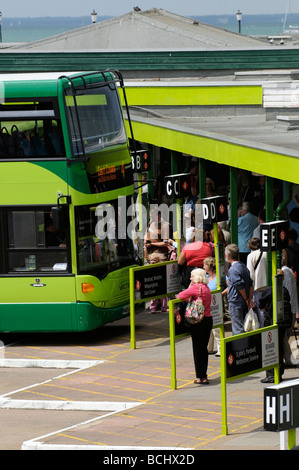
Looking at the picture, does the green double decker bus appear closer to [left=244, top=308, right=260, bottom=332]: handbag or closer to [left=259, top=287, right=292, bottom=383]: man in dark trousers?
[left=244, top=308, right=260, bottom=332]: handbag

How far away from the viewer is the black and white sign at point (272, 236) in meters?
13.3

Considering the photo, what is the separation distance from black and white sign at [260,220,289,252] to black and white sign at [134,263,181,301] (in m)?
4.42

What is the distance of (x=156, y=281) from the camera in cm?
1778

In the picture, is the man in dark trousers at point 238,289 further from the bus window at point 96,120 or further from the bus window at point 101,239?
the bus window at point 96,120

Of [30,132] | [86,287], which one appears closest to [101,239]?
[86,287]

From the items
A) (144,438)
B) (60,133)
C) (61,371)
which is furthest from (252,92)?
(144,438)

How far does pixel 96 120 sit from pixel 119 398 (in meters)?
5.14

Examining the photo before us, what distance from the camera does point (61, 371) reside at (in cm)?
1683

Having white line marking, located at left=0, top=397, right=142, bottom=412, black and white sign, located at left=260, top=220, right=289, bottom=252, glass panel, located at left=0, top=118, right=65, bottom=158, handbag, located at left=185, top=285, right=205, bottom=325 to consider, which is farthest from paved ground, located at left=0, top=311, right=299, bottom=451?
glass panel, located at left=0, top=118, right=65, bottom=158

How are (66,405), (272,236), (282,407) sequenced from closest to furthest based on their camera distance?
1. (282,407)
2. (272,236)
3. (66,405)

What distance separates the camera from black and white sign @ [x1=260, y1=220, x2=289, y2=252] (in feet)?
43.6

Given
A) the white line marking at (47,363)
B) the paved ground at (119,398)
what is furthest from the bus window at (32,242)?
the white line marking at (47,363)

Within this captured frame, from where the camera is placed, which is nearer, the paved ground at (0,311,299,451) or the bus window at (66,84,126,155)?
the paved ground at (0,311,299,451)

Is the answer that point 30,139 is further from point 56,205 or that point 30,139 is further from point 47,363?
point 47,363
